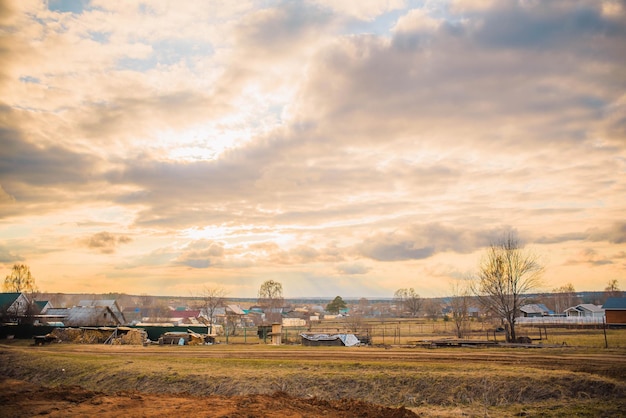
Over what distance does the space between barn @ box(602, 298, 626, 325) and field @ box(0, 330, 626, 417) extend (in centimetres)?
4497

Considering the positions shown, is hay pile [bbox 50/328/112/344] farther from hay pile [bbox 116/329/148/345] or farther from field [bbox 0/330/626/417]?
field [bbox 0/330/626/417]

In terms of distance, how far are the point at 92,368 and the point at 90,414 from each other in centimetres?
1693

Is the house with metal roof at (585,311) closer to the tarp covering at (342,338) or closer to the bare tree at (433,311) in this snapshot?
the bare tree at (433,311)

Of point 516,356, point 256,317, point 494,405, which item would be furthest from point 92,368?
point 256,317

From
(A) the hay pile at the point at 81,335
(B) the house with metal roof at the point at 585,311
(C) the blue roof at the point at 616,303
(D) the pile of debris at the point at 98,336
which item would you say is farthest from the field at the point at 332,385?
(B) the house with metal roof at the point at 585,311

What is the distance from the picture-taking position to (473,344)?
42.2 meters

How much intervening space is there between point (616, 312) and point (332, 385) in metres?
69.4

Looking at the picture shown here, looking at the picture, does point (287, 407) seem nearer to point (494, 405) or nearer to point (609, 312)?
point (494, 405)

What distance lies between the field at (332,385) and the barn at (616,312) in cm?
4497

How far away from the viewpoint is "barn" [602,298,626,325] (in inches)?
2872

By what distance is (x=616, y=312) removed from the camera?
242ft

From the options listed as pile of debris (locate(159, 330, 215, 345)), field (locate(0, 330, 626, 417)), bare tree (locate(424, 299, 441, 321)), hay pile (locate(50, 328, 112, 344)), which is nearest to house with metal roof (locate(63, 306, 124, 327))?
hay pile (locate(50, 328, 112, 344))

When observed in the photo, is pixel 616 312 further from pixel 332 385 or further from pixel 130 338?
pixel 130 338

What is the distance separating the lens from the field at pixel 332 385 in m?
18.5
